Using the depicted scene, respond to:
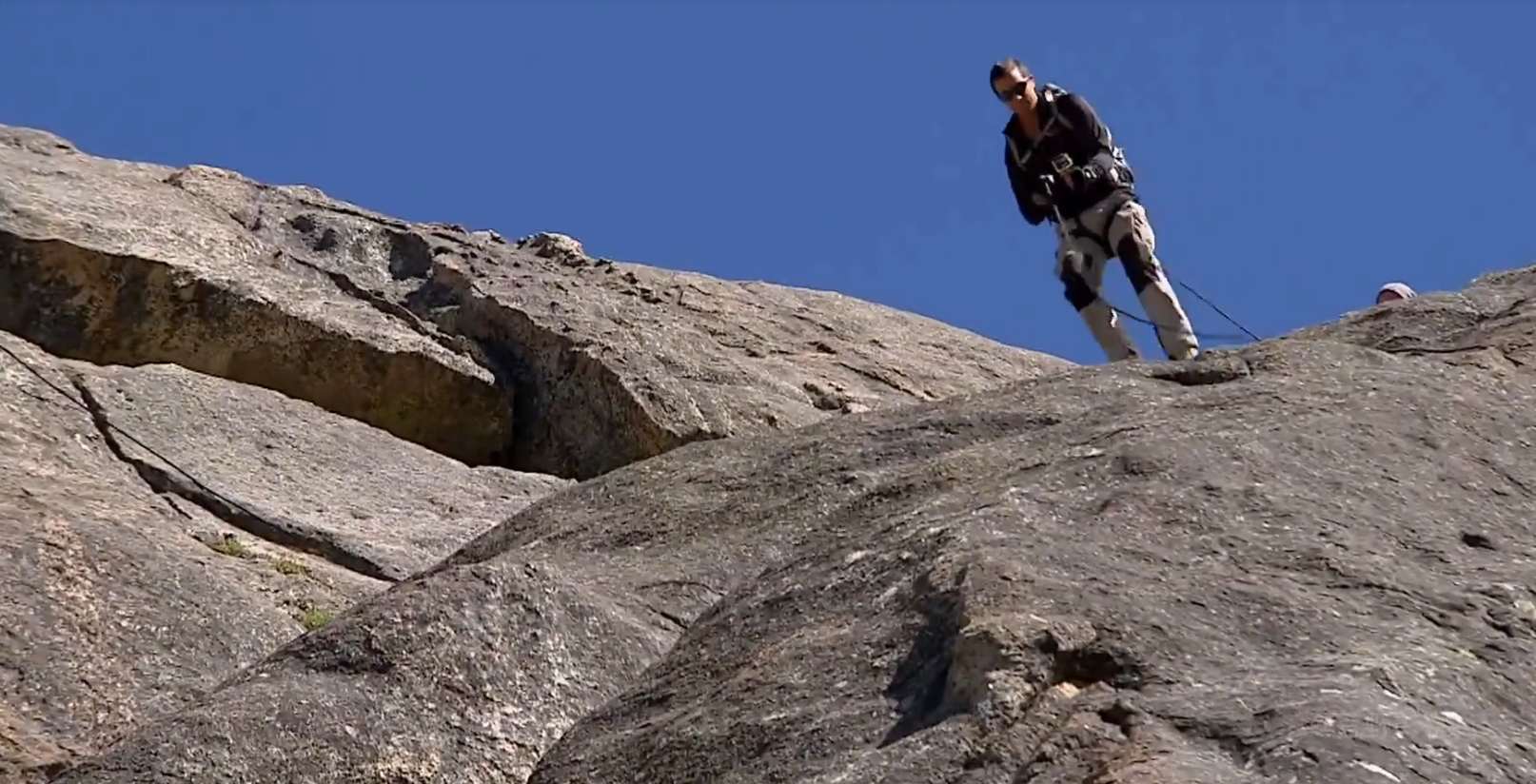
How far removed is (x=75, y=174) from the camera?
69.8ft

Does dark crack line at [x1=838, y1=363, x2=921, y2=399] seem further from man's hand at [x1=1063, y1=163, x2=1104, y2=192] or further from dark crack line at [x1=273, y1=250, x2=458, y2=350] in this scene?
man's hand at [x1=1063, y1=163, x2=1104, y2=192]

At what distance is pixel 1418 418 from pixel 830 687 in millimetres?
3784

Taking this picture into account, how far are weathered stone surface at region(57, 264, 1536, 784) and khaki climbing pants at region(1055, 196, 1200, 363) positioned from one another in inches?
119

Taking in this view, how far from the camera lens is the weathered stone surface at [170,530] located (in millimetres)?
12141

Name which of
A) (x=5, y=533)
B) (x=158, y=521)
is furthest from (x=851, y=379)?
(x=5, y=533)

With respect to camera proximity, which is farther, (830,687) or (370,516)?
(370,516)

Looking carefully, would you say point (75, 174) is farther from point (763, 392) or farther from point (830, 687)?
point (830, 687)

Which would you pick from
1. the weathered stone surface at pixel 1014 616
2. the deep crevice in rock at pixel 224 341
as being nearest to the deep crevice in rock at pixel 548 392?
the deep crevice in rock at pixel 224 341

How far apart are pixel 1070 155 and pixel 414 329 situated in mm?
6923

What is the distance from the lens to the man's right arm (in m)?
16.2

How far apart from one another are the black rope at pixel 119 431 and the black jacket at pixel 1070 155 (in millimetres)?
5687

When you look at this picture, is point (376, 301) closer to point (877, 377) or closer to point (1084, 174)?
point (877, 377)

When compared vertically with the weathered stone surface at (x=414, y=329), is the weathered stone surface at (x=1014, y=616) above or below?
below

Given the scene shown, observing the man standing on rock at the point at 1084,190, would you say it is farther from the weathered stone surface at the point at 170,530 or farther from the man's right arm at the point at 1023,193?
the weathered stone surface at the point at 170,530
